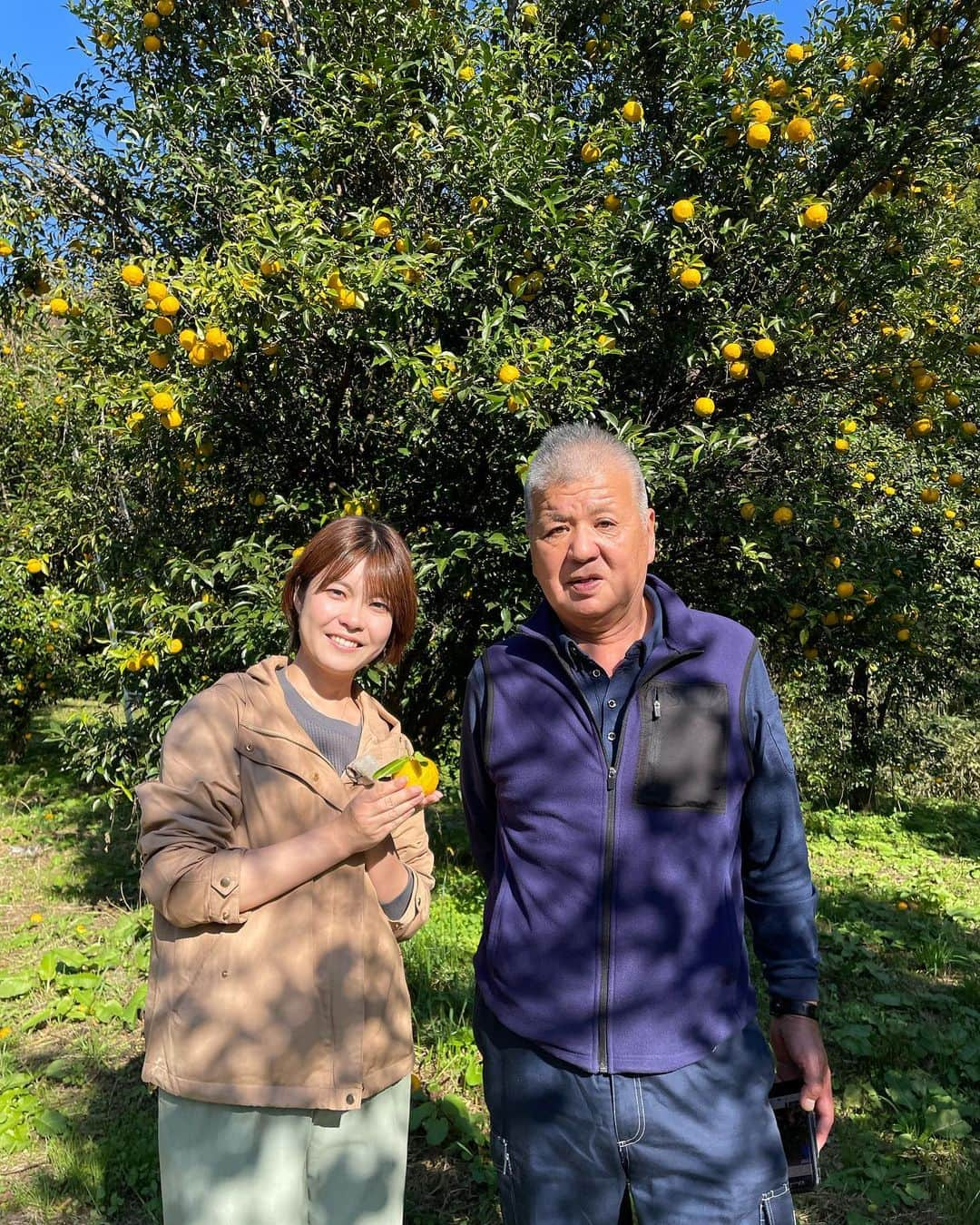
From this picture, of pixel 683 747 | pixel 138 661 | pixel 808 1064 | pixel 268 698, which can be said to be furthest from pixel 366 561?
pixel 138 661

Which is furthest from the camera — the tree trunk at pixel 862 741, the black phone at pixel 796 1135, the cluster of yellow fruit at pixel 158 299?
the tree trunk at pixel 862 741

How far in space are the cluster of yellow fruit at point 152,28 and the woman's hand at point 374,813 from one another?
12.6 ft

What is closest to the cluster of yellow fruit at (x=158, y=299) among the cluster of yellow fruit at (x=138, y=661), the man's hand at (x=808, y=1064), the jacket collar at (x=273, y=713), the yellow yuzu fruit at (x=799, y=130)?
the cluster of yellow fruit at (x=138, y=661)

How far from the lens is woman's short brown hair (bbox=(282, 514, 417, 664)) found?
1652mm

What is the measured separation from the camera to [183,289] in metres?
3.06

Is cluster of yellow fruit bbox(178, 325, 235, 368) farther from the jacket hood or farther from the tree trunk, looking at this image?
the tree trunk

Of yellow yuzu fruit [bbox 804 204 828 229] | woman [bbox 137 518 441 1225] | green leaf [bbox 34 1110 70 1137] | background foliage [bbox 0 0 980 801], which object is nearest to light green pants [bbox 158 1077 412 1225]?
woman [bbox 137 518 441 1225]

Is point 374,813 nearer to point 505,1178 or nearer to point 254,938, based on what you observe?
point 254,938

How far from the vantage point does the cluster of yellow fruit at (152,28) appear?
3861 millimetres

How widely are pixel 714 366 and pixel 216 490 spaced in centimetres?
223

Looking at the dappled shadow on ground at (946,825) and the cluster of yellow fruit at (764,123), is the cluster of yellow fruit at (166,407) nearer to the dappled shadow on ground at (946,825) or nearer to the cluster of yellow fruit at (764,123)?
the cluster of yellow fruit at (764,123)

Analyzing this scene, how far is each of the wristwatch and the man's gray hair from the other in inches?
32.4

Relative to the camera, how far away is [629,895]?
1.38 meters

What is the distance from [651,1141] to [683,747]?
1.84ft
